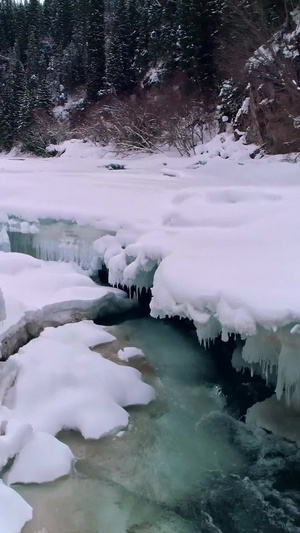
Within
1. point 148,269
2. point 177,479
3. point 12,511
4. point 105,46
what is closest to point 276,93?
point 148,269

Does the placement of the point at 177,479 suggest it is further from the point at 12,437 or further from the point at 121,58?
the point at 121,58

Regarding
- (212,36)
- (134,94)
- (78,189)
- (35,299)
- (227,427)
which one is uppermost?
(212,36)

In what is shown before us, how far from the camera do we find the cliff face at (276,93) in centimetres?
1348

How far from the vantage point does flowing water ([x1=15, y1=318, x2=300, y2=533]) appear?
11.5 feet

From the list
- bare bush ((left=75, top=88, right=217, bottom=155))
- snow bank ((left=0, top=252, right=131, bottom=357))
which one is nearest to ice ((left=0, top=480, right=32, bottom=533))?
snow bank ((left=0, top=252, right=131, bottom=357))

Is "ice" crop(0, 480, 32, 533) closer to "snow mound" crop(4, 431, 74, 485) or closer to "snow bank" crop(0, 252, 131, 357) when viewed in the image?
"snow mound" crop(4, 431, 74, 485)

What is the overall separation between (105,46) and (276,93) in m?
21.2

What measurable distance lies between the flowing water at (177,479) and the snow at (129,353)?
20.5 inches

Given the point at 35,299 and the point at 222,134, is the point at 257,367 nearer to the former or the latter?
the point at 35,299

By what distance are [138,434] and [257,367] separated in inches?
71.4

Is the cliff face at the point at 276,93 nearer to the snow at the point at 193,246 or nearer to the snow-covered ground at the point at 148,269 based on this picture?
the snow at the point at 193,246

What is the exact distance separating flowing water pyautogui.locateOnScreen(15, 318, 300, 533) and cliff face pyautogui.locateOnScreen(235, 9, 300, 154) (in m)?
10.1

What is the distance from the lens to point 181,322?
7.08 m

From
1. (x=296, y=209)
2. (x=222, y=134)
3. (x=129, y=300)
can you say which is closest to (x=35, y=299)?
(x=129, y=300)
